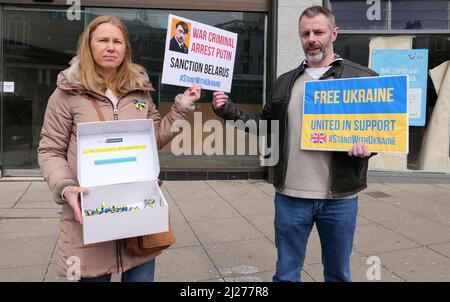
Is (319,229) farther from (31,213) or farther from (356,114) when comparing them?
(31,213)

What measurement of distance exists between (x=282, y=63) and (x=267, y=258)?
440 centimetres

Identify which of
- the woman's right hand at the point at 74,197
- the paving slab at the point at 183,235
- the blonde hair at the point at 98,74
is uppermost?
the blonde hair at the point at 98,74

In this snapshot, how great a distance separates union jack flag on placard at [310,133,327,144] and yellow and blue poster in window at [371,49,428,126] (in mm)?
5997

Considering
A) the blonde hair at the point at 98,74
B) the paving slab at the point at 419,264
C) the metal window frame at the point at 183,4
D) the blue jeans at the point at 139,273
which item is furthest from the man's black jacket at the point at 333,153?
the metal window frame at the point at 183,4

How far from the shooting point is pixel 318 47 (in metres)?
2.56

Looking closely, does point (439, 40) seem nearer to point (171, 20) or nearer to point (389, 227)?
point (389, 227)

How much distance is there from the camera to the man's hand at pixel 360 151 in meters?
2.41

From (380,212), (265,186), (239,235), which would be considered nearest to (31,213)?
(239,235)

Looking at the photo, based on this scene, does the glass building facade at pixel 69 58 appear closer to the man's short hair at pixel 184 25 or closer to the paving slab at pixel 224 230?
the paving slab at pixel 224 230

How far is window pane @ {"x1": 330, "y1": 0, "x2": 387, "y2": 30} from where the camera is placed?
26.3 ft

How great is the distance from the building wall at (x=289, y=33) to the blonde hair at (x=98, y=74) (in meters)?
5.56

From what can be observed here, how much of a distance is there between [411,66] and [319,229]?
20.7 feet

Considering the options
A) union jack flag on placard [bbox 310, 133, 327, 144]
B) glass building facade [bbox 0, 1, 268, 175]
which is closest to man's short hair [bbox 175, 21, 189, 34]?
union jack flag on placard [bbox 310, 133, 327, 144]

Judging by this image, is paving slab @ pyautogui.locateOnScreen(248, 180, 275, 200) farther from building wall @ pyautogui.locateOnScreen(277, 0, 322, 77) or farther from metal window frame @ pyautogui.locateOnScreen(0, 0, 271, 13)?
metal window frame @ pyautogui.locateOnScreen(0, 0, 271, 13)
